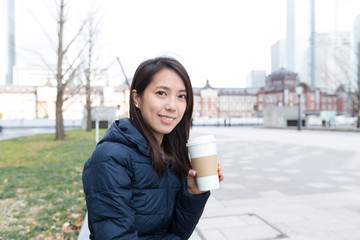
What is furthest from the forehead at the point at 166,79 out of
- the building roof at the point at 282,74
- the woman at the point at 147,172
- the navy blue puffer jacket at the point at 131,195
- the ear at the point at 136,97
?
the building roof at the point at 282,74

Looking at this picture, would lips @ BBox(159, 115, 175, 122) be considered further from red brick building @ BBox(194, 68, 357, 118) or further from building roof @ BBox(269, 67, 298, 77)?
building roof @ BBox(269, 67, 298, 77)

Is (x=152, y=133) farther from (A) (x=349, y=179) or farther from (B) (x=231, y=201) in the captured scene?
(A) (x=349, y=179)

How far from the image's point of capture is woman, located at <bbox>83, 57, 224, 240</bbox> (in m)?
1.30

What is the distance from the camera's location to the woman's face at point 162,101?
1546mm

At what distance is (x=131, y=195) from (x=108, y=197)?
122 mm

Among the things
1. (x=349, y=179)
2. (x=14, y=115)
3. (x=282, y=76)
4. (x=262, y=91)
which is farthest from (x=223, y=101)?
(x=349, y=179)

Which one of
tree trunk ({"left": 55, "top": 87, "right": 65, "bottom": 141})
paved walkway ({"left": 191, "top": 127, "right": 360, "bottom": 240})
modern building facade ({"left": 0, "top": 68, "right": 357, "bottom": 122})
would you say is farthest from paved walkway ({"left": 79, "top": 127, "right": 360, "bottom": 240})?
modern building facade ({"left": 0, "top": 68, "right": 357, "bottom": 122})

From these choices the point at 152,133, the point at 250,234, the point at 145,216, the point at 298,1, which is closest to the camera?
the point at 145,216

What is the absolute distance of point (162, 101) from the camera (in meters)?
1.55

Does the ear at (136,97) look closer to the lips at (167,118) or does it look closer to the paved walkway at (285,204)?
the lips at (167,118)

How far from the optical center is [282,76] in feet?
294

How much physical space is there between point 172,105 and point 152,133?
0.19 m

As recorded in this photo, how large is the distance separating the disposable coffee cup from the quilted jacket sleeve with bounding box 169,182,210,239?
8.0 inches

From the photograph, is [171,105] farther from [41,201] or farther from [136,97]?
[41,201]
